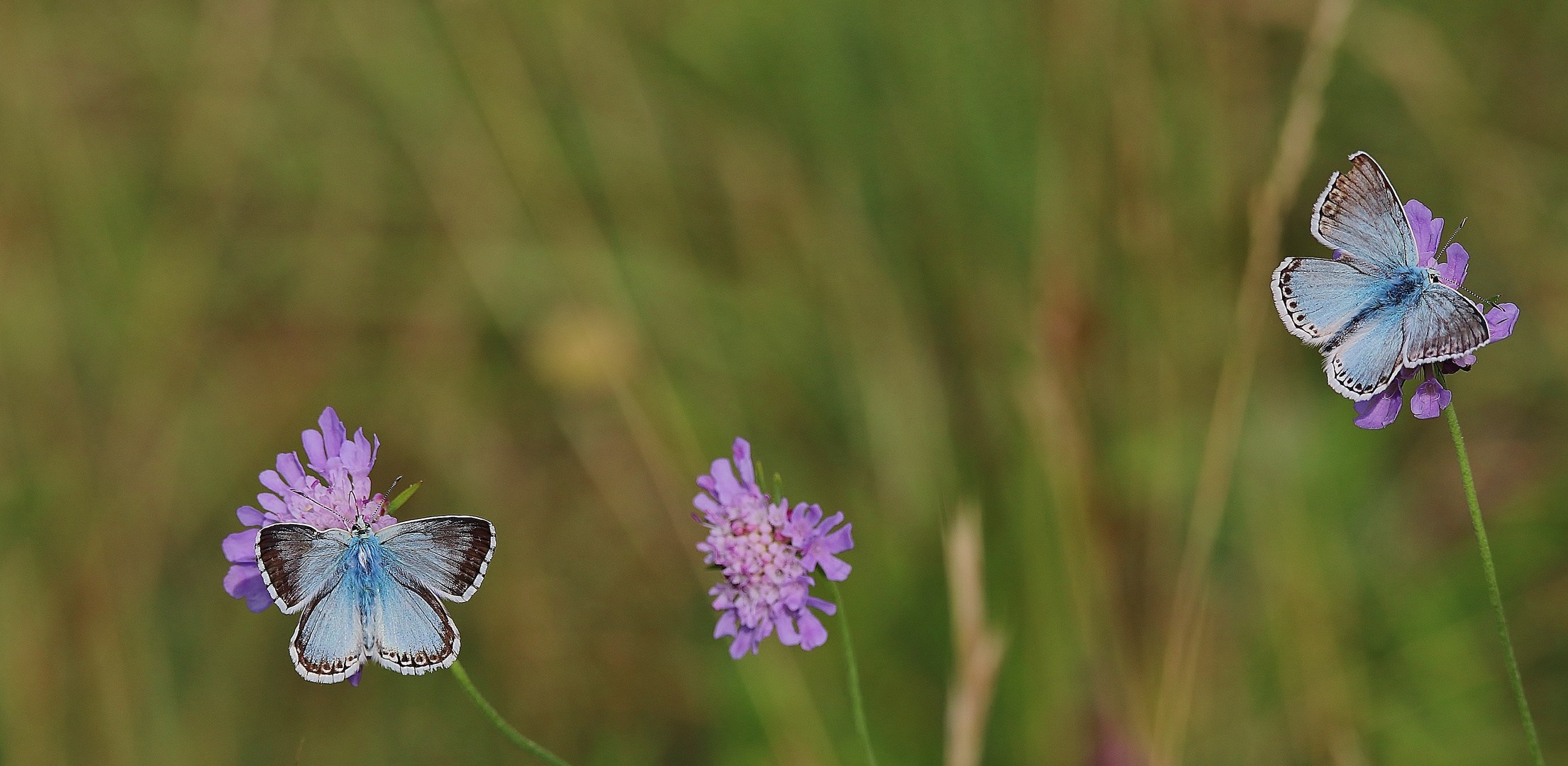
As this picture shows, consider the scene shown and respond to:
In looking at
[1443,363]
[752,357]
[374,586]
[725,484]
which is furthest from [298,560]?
[752,357]

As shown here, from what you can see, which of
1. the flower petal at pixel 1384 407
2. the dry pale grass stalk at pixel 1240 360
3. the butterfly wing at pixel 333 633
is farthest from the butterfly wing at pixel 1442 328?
the butterfly wing at pixel 333 633

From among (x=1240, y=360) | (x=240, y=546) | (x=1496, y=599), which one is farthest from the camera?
(x=1240, y=360)

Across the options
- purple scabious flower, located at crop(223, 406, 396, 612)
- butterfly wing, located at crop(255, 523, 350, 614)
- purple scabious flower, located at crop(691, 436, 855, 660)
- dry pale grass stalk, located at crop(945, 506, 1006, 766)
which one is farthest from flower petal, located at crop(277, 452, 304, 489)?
dry pale grass stalk, located at crop(945, 506, 1006, 766)

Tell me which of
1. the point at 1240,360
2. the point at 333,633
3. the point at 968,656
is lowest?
the point at 333,633

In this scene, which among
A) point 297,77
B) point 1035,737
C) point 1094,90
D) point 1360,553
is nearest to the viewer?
point 1035,737

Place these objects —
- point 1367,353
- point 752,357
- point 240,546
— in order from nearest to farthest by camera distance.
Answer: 1. point 1367,353
2. point 240,546
3. point 752,357

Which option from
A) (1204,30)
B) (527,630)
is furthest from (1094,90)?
(527,630)

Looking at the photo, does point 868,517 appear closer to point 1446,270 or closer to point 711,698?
point 711,698

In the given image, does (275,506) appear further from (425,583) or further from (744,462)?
(744,462)
